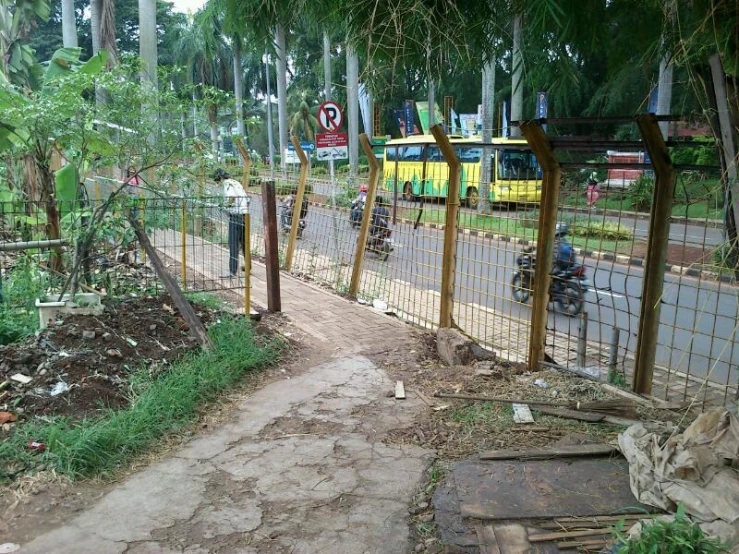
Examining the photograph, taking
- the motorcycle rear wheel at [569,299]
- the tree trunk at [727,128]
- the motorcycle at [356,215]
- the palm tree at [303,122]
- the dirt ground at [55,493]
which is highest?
the palm tree at [303,122]

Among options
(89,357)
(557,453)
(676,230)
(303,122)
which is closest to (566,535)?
(557,453)

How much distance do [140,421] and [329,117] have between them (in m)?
7.97

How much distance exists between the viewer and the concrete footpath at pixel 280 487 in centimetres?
331

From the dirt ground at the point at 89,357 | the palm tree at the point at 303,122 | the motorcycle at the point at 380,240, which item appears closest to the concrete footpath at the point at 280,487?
the dirt ground at the point at 89,357

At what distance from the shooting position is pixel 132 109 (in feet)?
19.5

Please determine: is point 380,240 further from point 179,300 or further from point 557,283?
point 179,300

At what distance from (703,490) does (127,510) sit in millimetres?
3031

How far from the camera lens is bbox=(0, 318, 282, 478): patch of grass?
4012 millimetres

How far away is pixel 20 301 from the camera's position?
6.46m

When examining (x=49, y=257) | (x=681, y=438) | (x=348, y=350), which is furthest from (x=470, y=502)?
(x=49, y=257)

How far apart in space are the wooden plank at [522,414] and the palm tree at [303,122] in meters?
56.0

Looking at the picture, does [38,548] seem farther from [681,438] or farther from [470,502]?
[681,438]

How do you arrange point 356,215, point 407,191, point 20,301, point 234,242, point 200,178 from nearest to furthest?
point 20,301
point 200,178
point 407,191
point 234,242
point 356,215

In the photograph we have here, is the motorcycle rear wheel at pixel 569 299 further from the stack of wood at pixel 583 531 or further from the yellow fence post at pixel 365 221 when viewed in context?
the yellow fence post at pixel 365 221
